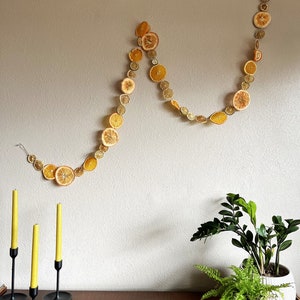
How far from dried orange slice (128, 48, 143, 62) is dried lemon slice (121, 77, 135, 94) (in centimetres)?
8

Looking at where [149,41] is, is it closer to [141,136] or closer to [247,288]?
[141,136]

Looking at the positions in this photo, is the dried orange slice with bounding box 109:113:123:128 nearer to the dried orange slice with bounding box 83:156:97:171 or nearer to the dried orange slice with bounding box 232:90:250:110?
the dried orange slice with bounding box 83:156:97:171

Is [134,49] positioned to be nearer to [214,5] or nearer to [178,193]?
[214,5]

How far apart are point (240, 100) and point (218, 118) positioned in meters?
0.11

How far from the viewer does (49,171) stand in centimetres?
115

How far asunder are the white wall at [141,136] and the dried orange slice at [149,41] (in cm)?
3

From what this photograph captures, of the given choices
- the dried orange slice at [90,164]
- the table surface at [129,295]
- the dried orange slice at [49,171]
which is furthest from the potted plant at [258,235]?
the dried orange slice at [49,171]

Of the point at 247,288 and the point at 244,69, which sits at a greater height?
the point at 244,69

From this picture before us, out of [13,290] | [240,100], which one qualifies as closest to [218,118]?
[240,100]

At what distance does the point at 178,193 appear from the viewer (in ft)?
3.78

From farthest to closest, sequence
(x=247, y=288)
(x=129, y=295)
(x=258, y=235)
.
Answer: (x=129, y=295)
(x=258, y=235)
(x=247, y=288)

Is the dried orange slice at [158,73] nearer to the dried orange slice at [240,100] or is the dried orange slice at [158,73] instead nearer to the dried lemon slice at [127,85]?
the dried lemon slice at [127,85]

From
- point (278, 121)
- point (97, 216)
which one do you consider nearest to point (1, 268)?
point (97, 216)

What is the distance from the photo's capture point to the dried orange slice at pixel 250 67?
114 centimetres
